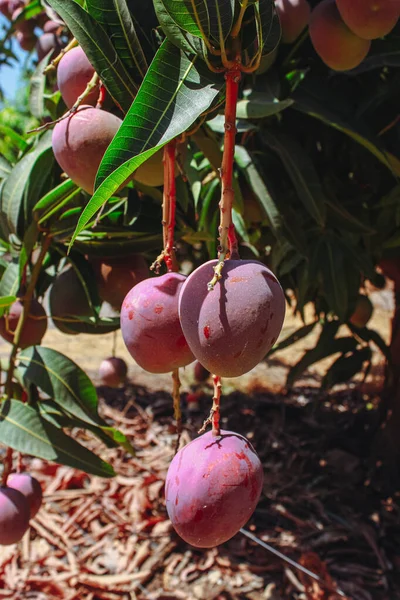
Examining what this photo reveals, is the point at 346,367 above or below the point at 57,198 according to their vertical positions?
below

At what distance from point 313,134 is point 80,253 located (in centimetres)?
51

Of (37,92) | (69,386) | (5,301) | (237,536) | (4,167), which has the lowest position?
(237,536)

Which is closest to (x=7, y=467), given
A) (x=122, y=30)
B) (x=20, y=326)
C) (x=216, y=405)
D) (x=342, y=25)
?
(x=20, y=326)

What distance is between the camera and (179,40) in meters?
0.47

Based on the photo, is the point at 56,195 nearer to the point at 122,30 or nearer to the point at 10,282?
the point at 10,282

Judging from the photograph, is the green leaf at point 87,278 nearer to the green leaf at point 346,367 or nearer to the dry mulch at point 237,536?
the dry mulch at point 237,536

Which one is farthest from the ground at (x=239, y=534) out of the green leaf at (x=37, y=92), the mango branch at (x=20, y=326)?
the green leaf at (x=37, y=92)

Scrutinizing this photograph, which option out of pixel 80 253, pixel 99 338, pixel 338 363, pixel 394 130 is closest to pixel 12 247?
pixel 80 253

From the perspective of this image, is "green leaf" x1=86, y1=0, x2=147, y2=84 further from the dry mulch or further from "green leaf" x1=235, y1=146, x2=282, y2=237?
the dry mulch

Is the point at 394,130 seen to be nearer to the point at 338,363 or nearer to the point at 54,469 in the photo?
the point at 338,363

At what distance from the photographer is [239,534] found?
5.43 feet

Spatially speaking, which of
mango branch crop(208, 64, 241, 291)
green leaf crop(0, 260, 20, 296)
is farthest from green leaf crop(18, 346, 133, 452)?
mango branch crop(208, 64, 241, 291)

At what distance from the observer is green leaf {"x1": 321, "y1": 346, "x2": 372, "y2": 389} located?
178 centimetres

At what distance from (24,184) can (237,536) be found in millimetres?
1211
